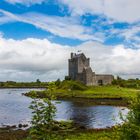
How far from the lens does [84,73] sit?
529ft

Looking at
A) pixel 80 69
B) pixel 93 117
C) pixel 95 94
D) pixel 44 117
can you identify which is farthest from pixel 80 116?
pixel 80 69

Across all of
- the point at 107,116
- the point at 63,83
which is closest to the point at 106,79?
the point at 63,83

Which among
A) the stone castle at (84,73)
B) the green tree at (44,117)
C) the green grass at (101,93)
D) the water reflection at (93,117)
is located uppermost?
the stone castle at (84,73)

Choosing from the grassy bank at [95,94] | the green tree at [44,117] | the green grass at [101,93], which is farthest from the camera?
the green grass at [101,93]

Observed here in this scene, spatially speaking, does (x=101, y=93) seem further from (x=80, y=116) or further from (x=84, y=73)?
(x=80, y=116)

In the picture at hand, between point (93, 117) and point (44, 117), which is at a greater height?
point (44, 117)

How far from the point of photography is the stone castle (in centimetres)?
16020

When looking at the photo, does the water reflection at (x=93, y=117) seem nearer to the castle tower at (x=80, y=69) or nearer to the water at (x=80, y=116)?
the water at (x=80, y=116)

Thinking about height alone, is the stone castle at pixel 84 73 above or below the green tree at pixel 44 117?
above

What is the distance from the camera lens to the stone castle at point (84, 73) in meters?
160

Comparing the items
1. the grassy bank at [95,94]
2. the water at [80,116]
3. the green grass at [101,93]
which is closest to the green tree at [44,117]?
the water at [80,116]

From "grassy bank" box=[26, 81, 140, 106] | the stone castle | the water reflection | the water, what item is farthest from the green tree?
the stone castle

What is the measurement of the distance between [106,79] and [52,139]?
150 metres

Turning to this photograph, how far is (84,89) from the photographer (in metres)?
141
